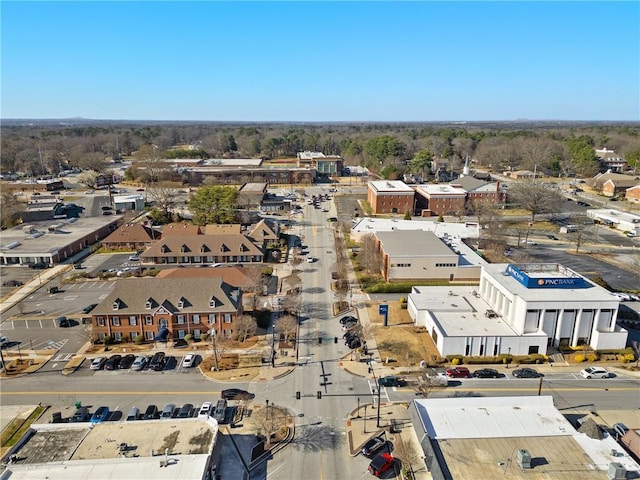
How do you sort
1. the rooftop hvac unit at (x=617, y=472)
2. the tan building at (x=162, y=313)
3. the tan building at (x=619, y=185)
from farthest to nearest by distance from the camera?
the tan building at (x=619, y=185) < the tan building at (x=162, y=313) < the rooftop hvac unit at (x=617, y=472)

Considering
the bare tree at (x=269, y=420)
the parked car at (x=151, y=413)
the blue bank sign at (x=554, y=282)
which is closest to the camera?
the bare tree at (x=269, y=420)

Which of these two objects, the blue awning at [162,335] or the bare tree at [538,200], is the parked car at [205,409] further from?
the bare tree at [538,200]

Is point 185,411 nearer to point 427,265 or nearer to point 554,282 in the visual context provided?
point 554,282

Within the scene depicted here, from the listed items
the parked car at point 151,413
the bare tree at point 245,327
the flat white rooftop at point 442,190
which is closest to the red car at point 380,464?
the parked car at point 151,413

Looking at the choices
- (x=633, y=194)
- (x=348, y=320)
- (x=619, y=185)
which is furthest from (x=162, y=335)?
(x=619, y=185)

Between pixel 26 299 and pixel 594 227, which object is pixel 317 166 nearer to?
pixel 594 227

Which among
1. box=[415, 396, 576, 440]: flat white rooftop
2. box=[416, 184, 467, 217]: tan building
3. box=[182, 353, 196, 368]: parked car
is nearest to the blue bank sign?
box=[415, 396, 576, 440]: flat white rooftop
